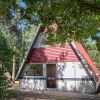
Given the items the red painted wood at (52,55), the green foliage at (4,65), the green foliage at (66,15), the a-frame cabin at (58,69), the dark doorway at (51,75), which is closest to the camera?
the green foliage at (66,15)

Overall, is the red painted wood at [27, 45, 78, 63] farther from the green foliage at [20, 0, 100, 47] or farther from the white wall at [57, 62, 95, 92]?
the green foliage at [20, 0, 100, 47]

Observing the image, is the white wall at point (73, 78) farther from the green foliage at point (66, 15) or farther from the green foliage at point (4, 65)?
the green foliage at point (66, 15)

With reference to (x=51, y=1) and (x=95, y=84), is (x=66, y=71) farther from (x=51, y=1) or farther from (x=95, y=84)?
(x=51, y=1)

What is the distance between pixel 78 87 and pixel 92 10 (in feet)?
63.9

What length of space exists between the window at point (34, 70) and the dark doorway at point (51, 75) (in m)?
0.81

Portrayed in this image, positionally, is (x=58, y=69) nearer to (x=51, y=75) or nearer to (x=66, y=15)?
(x=51, y=75)

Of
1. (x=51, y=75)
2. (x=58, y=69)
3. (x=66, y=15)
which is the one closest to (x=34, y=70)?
(x=51, y=75)

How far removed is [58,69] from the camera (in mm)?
23719

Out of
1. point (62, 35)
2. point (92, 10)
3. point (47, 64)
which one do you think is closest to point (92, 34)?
point (92, 10)

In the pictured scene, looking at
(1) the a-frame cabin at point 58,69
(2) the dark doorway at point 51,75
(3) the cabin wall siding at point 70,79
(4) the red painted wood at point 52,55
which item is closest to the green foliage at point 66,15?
(1) the a-frame cabin at point 58,69

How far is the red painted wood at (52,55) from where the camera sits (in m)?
23.3

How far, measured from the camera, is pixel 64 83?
75.6ft

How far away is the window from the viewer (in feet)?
81.9

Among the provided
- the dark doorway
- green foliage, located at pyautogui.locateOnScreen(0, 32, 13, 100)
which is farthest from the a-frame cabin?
green foliage, located at pyautogui.locateOnScreen(0, 32, 13, 100)
